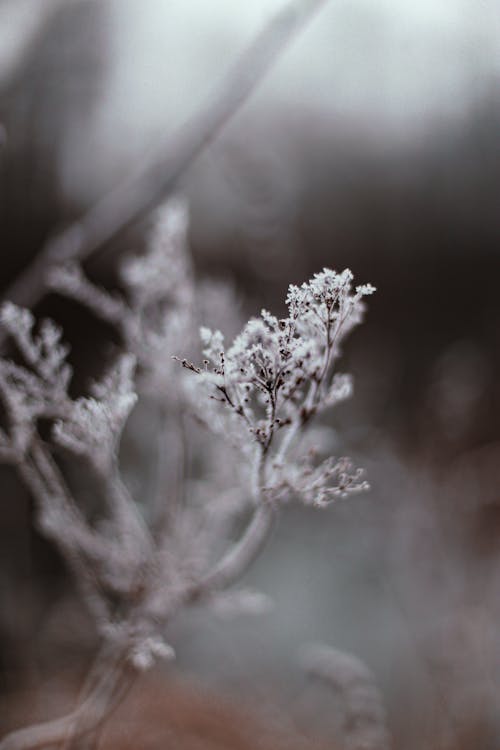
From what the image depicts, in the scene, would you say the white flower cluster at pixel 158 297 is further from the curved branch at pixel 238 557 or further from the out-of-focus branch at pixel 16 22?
the out-of-focus branch at pixel 16 22

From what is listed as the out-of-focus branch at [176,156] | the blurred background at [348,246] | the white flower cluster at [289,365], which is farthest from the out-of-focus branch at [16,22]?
the white flower cluster at [289,365]

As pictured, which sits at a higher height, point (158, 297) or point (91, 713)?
point (158, 297)

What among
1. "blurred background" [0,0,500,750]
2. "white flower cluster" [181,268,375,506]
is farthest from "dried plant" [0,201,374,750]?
"blurred background" [0,0,500,750]

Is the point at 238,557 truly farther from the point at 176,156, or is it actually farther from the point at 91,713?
the point at 176,156

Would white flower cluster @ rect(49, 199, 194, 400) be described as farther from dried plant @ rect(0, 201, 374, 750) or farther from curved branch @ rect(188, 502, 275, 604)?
curved branch @ rect(188, 502, 275, 604)

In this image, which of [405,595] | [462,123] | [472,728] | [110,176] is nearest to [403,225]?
[462,123]

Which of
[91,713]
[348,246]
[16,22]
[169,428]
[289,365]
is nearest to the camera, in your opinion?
[289,365]

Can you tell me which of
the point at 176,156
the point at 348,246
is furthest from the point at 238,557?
the point at 348,246
